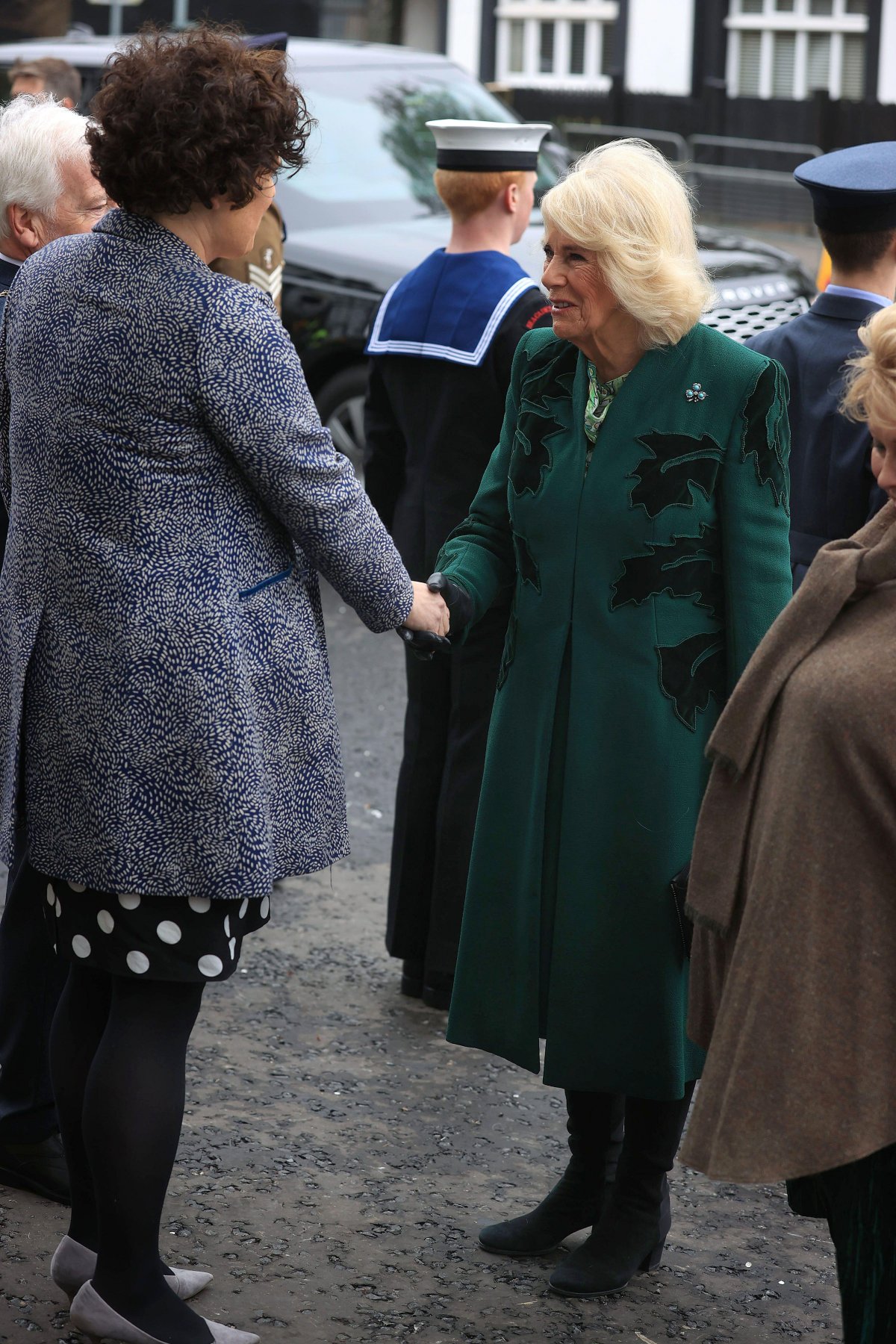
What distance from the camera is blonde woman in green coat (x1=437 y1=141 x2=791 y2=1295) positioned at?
9.16ft

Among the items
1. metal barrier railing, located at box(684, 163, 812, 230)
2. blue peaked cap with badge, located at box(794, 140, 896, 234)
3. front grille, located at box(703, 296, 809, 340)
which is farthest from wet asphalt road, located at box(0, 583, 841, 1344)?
metal barrier railing, located at box(684, 163, 812, 230)

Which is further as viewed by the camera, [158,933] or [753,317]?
[753,317]

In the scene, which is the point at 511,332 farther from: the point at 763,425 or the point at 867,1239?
the point at 867,1239

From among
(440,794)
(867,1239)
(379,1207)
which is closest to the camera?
(867,1239)

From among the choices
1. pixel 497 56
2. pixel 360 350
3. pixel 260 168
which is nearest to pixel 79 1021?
pixel 260 168

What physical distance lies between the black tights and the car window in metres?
6.27

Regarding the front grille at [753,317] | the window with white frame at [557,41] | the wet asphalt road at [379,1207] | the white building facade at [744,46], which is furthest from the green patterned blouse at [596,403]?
the window with white frame at [557,41]

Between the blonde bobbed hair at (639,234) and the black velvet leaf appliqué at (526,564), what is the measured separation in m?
0.40

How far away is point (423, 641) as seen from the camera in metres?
2.81

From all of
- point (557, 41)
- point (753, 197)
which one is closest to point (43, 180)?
point (753, 197)

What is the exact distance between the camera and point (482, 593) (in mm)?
3061

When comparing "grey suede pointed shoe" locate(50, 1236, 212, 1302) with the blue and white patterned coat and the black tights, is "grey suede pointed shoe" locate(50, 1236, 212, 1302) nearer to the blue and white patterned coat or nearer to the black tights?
the black tights

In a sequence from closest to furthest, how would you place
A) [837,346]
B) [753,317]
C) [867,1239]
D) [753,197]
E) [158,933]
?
[867,1239] → [158,933] → [837,346] → [753,317] → [753,197]

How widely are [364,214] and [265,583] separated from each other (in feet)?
21.1
